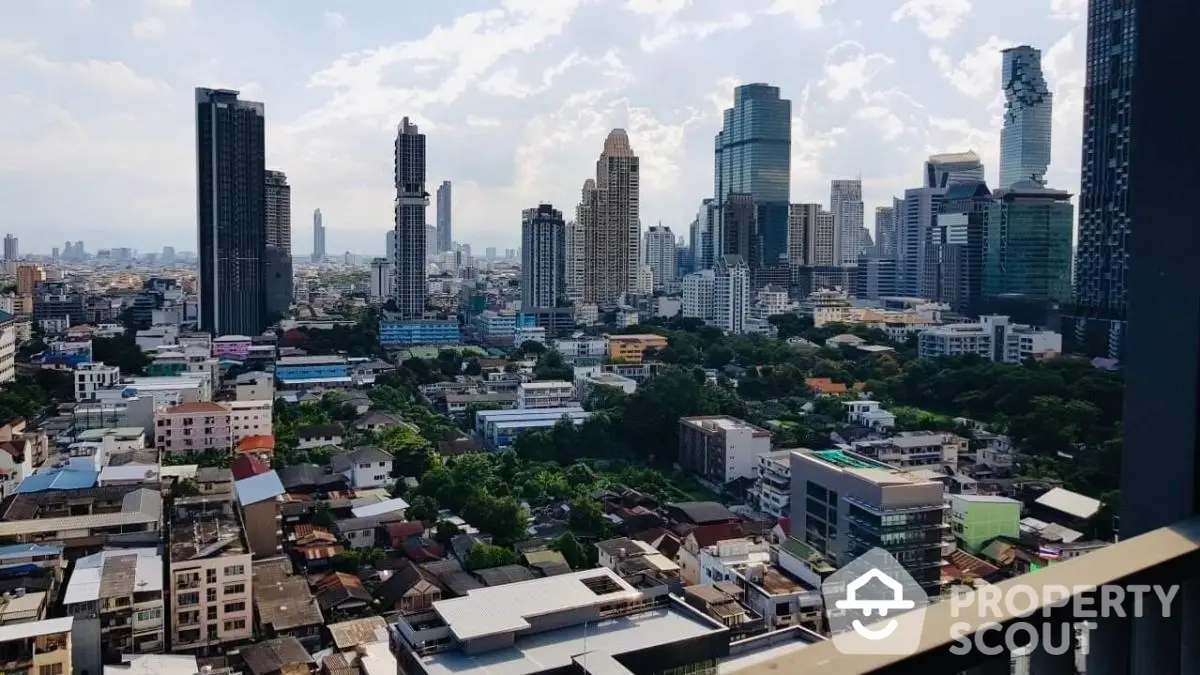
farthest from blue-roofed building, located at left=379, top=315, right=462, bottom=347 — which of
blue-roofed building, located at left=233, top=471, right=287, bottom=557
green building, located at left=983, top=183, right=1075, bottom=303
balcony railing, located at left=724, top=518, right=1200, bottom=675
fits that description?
balcony railing, located at left=724, top=518, right=1200, bottom=675

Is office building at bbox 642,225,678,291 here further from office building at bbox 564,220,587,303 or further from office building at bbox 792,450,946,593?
office building at bbox 792,450,946,593

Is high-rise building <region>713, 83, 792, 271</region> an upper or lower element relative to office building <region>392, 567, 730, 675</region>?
upper

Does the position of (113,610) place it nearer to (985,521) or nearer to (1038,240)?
(985,521)

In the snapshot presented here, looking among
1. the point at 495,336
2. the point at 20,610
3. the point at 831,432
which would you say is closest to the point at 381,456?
the point at 20,610

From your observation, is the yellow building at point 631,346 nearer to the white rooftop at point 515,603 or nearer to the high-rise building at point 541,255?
the high-rise building at point 541,255

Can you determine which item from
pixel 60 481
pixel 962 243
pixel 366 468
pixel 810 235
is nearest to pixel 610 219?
pixel 962 243
